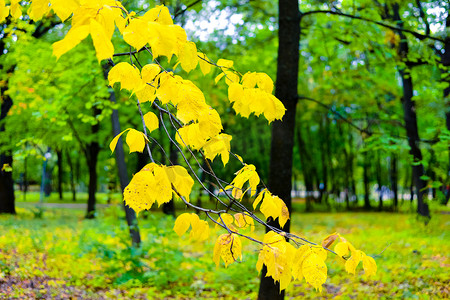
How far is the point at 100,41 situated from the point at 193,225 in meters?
1.10

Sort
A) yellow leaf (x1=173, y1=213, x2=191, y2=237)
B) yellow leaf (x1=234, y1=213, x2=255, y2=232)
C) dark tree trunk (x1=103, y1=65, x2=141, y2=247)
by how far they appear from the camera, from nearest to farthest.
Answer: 1. yellow leaf (x1=173, y1=213, x2=191, y2=237)
2. yellow leaf (x1=234, y1=213, x2=255, y2=232)
3. dark tree trunk (x1=103, y1=65, x2=141, y2=247)

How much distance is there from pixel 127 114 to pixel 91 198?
4.75 meters

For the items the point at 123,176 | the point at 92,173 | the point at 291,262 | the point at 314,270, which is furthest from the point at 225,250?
the point at 92,173

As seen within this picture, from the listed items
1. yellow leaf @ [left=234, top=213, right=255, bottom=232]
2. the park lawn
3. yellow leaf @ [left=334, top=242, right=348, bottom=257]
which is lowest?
the park lawn

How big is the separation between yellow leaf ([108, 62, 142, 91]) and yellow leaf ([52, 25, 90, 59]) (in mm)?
438

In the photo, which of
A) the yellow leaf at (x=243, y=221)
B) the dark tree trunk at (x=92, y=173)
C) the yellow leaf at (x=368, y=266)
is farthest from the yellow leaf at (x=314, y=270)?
the dark tree trunk at (x=92, y=173)

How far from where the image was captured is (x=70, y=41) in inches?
42.1

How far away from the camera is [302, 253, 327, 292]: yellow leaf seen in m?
1.71

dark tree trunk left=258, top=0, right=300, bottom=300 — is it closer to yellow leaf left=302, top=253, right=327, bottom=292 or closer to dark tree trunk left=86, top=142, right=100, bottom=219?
yellow leaf left=302, top=253, right=327, bottom=292

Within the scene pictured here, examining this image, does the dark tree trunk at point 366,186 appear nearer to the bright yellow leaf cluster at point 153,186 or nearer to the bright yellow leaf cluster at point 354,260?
the bright yellow leaf cluster at point 354,260

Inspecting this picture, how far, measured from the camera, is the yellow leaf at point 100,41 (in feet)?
3.63

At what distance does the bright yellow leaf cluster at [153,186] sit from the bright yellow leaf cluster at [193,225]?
318mm

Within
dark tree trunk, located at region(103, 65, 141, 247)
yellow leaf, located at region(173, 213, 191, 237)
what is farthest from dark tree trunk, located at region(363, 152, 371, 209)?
yellow leaf, located at region(173, 213, 191, 237)

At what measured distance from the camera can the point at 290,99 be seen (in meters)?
4.81
